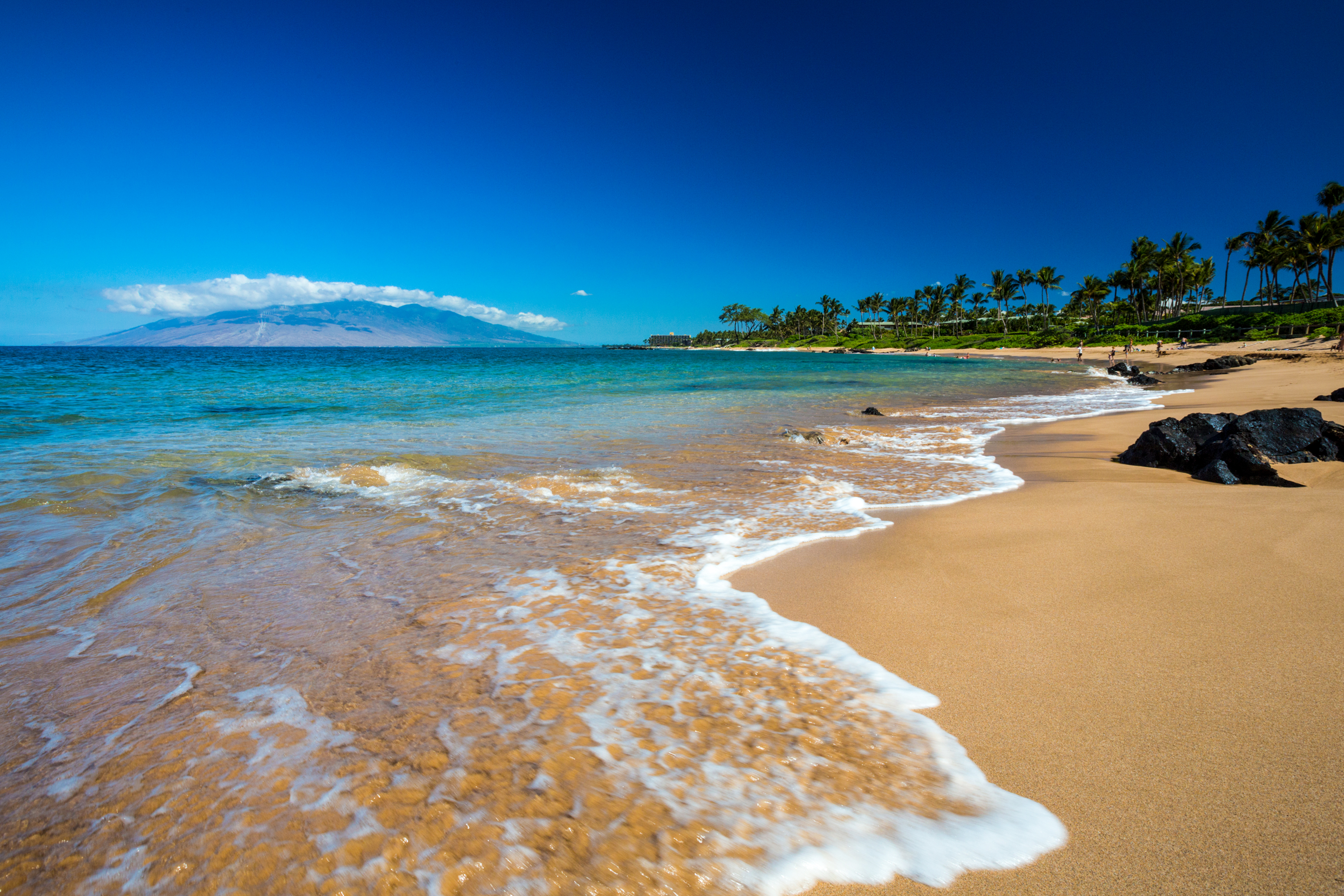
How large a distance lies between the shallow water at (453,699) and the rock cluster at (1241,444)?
2291mm

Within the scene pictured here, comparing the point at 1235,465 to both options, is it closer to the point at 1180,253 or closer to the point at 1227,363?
the point at 1227,363

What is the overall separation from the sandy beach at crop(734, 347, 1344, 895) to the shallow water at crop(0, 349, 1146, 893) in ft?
0.74

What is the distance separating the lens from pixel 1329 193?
6550 centimetres

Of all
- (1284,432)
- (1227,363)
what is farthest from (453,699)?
(1227,363)

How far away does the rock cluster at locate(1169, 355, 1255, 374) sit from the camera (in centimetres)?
3262

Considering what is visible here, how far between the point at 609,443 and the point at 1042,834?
33.4ft

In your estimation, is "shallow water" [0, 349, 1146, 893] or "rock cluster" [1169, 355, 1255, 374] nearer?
"shallow water" [0, 349, 1146, 893]

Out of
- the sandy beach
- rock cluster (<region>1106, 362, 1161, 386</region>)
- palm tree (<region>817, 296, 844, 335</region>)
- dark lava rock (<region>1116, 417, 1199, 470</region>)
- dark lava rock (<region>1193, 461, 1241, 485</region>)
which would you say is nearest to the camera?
the sandy beach

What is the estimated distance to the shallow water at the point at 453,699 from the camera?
2072mm

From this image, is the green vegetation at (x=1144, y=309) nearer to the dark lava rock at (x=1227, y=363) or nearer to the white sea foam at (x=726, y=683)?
the dark lava rock at (x=1227, y=363)

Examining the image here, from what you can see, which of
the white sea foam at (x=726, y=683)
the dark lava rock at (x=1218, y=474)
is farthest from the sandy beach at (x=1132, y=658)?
the dark lava rock at (x=1218, y=474)

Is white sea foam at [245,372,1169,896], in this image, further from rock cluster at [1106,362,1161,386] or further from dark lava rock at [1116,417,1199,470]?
rock cluster at [1106,362,1161,386]

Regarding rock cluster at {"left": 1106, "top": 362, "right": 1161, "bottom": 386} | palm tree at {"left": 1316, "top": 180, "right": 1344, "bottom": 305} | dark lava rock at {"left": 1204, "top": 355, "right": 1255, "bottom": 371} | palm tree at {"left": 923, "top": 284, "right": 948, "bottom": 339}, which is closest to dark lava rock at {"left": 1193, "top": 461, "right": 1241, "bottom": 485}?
rock cluster at {"left": 1106, "top": 362, "right": 1161, "bottom": 386}

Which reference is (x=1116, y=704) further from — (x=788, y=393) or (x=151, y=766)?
(x=788, y=393)
